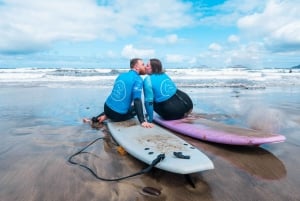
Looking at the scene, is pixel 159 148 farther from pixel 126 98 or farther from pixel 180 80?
pixel 180 80

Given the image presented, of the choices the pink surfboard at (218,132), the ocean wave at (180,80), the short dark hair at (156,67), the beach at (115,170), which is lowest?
the ocean wave at (180,80)

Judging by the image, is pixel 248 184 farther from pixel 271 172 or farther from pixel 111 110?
pixel 111 110

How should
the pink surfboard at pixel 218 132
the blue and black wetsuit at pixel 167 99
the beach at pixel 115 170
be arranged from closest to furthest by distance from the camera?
the beach at pixel 115 170
the pink surfboard at pixel 218 132
the blue and black wetsuit at pixel 167 99

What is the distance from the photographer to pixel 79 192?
253 cm

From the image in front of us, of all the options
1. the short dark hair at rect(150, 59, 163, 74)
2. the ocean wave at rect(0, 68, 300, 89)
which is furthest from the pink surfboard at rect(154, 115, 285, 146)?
the ocean wave at rect(0, 68, 300, 89)

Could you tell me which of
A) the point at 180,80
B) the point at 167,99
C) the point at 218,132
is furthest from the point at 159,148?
the point at 180,80

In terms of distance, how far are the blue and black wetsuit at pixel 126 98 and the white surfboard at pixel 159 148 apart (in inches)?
10.5

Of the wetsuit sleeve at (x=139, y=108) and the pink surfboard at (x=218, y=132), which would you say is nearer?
the pink surfboard at (x=218, y=132)

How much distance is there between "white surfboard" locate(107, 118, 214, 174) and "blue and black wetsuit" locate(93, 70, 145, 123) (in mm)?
267

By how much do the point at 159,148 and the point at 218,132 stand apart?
1.41 m

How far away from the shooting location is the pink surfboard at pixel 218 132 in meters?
3.54

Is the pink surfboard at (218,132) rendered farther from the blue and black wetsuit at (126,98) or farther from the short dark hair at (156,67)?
the short dark hair at (156,67)

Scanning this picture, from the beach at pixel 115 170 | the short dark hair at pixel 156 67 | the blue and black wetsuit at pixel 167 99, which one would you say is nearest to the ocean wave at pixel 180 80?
the blue and black wetsuit at pixel 167 99

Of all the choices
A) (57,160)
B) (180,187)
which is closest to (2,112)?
(57,160)
